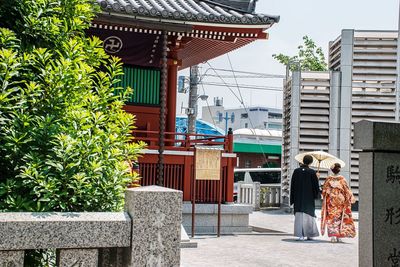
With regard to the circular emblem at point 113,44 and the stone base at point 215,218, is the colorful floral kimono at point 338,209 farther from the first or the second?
the circular emblem at point 113,44

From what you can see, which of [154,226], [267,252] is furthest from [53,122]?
[267,252]

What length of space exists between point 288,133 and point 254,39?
337 inches

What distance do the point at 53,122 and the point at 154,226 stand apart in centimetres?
112

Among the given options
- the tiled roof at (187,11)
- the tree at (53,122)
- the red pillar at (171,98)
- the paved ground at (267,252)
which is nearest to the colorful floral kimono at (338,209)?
the paved ground at (267,252)

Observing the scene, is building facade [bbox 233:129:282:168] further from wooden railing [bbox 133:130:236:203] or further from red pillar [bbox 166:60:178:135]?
wooden railing [bbox 133:130:236:203]

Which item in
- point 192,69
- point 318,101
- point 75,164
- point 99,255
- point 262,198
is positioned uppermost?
point 192,69

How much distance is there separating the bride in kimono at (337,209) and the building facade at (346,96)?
27.0 ft

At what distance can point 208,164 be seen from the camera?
13.2 meters

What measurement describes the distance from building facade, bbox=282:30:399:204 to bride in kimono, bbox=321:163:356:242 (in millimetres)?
8245

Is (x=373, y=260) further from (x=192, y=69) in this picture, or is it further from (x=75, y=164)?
(x=192, y=69)

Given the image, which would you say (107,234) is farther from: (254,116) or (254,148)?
(254,116)

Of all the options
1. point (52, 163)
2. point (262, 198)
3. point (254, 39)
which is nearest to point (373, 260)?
point (52, 163)

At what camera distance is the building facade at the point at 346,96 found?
21.8 meters

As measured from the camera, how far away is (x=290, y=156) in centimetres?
2205
